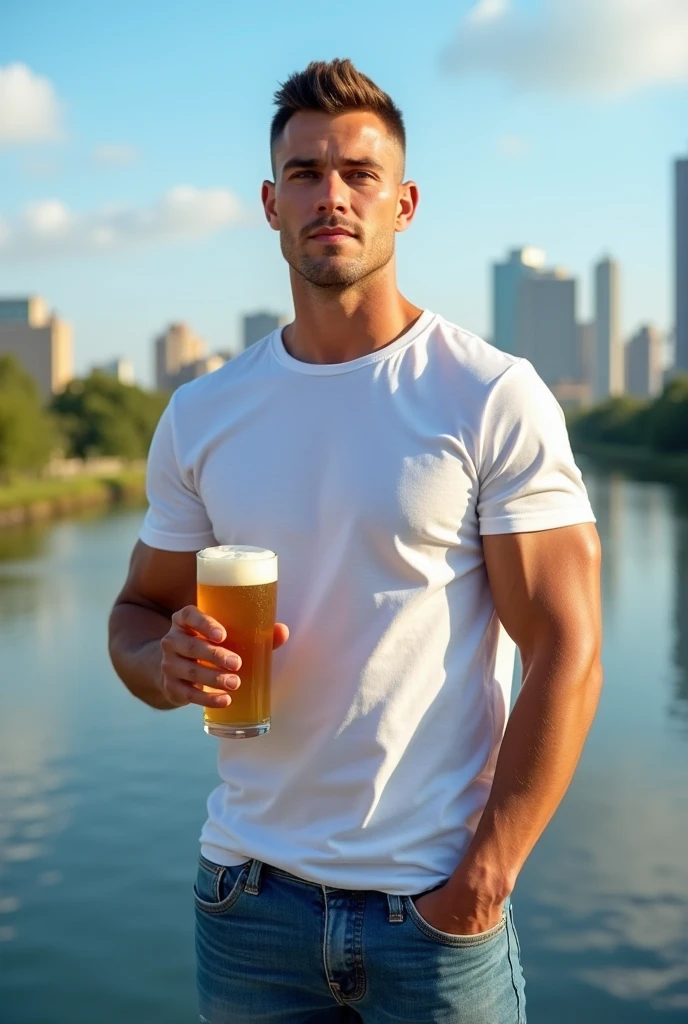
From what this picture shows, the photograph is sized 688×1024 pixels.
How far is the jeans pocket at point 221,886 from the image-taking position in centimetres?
193

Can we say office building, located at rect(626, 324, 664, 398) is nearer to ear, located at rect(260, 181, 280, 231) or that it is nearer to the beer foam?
ear, located at rect(260, 181, 280, 231)

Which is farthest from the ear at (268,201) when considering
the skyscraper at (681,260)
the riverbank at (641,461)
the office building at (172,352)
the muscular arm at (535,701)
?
the office building at (172,352)

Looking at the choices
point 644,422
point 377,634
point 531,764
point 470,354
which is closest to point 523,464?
point 470,354

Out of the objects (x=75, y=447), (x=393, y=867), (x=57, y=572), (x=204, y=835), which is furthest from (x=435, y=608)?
(x=75, y=447)

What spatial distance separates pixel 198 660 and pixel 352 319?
63 cm

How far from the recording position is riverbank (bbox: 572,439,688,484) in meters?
60.6

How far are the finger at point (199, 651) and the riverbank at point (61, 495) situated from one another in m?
41.4

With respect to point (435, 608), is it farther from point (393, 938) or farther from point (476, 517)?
point (393, 938)

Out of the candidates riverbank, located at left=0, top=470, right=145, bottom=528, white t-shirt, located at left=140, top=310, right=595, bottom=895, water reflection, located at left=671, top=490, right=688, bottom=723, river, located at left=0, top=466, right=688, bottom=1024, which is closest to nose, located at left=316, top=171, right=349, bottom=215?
white t-shirt, located at left=140, top=310, right=595, bottom=895

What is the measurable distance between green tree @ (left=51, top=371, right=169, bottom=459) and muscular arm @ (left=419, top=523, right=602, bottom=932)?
6919cm

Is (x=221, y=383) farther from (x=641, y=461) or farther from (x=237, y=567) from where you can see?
(x=641, y=461)

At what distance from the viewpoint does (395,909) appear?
5.90 feet

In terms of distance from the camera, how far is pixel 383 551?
186 centimetres

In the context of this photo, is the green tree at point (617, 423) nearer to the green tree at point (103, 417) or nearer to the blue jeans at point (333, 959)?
the green tree at point (103, 417)
